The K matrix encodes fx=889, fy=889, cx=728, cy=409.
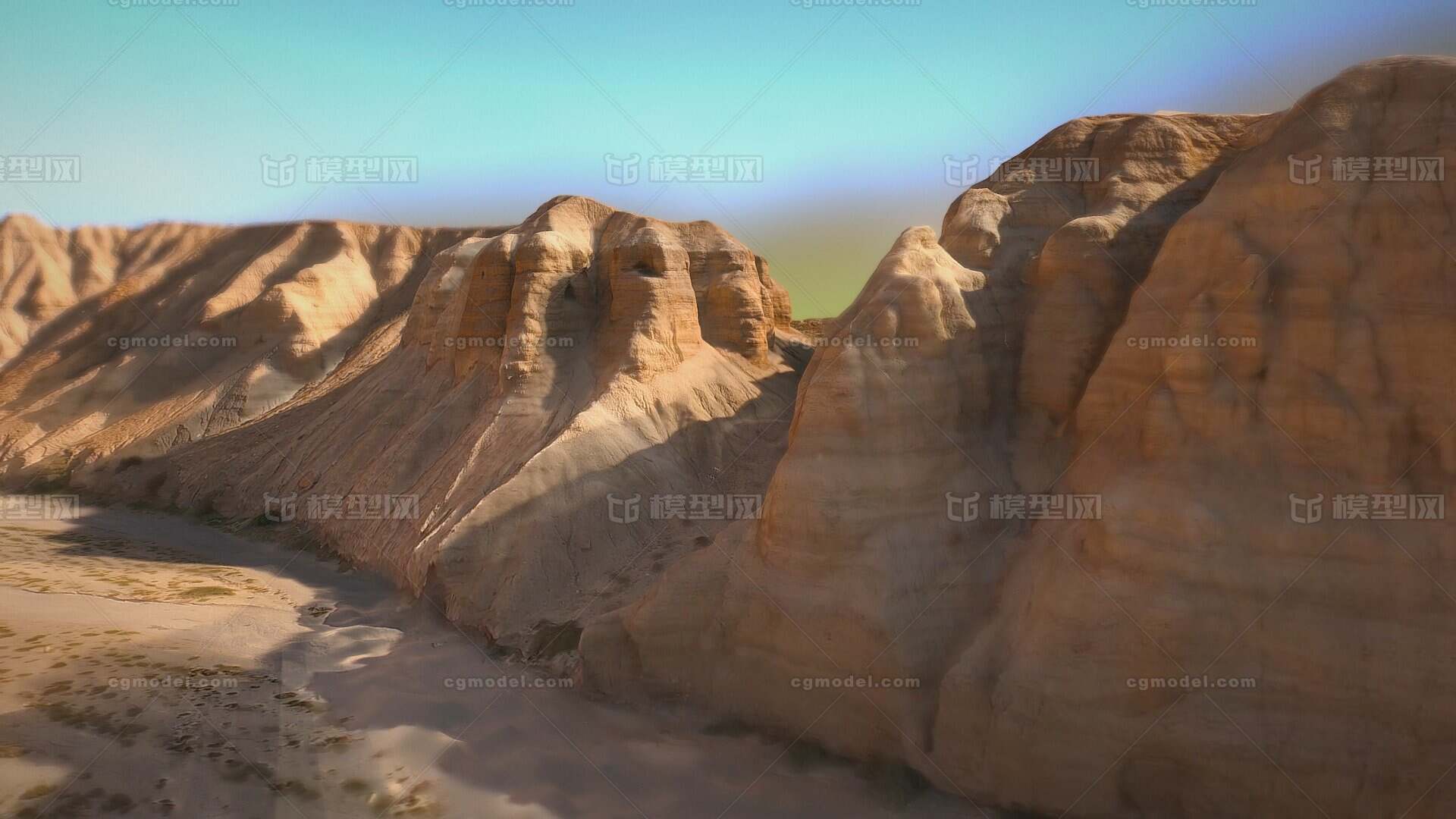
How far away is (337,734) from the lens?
1270 centimetres

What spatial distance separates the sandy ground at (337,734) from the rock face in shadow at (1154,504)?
3.15 feet

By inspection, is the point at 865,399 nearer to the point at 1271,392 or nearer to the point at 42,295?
the point at 1271,392

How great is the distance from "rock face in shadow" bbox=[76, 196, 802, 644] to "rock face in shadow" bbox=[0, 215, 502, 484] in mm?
6371

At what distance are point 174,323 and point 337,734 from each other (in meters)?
35.8

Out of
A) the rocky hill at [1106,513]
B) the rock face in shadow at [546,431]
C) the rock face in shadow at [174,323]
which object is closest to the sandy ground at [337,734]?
the rocky hill at [1106,513]

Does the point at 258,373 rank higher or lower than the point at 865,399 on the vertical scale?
higher

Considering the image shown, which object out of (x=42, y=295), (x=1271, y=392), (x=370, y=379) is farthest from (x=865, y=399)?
(x=42, y=295)

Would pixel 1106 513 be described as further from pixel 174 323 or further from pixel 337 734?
pixel 174 323

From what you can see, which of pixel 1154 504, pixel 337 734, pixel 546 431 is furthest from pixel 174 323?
pixel 1154 504

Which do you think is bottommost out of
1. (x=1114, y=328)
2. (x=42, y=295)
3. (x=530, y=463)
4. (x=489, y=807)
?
(x=489, y=807)

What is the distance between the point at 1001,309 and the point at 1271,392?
146 inches

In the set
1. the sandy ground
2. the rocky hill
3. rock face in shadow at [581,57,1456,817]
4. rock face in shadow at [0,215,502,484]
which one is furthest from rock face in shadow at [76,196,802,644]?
rock face in shadow at [0,215,502,484]

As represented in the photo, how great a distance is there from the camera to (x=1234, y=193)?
33.2 ft

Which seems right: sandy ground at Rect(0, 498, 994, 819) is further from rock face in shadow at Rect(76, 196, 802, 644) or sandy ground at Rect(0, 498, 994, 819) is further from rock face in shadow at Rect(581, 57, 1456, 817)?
rock face in shadow at Rect(76, 196, 802, 644)
